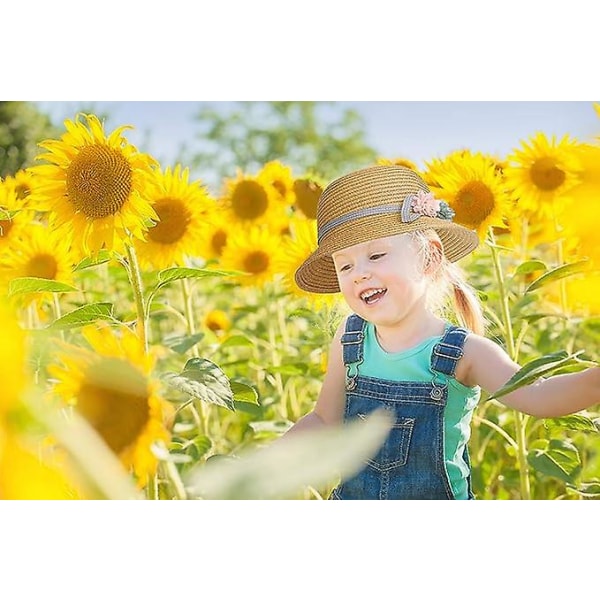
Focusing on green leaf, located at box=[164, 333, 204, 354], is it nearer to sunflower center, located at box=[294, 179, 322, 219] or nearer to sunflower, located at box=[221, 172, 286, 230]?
sunflower center, located at box=[294, 179, 322, 219]

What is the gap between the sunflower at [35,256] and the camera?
1.34 m

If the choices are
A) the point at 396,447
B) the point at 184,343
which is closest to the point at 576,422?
the point at 396,447

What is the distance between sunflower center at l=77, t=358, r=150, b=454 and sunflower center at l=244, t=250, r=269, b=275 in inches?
50.5

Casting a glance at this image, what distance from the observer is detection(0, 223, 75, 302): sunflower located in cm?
134

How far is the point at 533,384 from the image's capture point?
961 millimetres

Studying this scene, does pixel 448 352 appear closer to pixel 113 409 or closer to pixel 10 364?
pixel 113 409

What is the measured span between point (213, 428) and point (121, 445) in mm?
1281

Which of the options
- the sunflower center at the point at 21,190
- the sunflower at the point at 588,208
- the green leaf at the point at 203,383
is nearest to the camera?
the sunflower at the point at 588,208

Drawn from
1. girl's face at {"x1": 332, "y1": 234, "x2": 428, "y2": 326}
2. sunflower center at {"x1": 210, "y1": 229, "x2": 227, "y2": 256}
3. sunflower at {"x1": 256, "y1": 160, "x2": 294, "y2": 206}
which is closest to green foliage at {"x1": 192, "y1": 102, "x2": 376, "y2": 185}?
sunflower at {"x1": 256, "y1": 160, "x2": 294, "y2": 206}

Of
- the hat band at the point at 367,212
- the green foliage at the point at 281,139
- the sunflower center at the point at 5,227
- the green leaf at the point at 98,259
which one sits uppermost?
the green foliage at the point at 281,139

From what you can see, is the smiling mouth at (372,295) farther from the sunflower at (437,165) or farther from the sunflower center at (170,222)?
the sunflower center at (170,222)

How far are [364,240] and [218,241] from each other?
25.2 inches

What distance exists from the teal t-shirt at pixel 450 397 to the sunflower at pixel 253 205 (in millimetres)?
663

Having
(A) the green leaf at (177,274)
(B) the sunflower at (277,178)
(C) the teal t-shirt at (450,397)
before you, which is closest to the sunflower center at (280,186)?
(B) the sunflower at (277,178)
